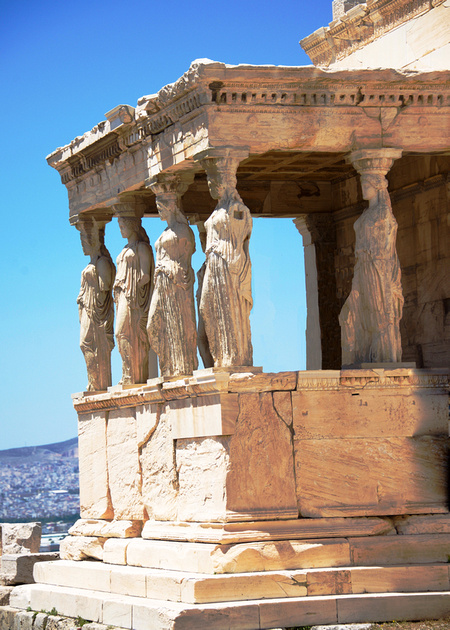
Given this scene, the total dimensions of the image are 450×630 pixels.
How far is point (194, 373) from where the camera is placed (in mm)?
12781

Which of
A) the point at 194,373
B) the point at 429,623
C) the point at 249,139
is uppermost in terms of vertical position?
the point at 249,139

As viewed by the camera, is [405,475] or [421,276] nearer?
[405,475]

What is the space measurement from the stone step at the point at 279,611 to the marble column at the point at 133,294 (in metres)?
3.01

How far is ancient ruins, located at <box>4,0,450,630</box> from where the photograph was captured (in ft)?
39.9

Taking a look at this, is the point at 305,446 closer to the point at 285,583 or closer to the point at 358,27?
the point at 285,583

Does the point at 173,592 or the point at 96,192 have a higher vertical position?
the point at 96,192

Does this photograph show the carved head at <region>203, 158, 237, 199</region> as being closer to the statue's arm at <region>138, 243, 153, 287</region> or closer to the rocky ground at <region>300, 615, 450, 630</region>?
the statue's arm at <region>138, 243, 153, 287</region>

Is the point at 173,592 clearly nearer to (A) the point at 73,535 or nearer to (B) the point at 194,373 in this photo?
(B) the point at 194,373

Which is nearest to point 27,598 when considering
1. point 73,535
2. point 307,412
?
point 73,535

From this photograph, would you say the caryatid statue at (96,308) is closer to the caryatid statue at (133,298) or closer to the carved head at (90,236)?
the carved head at (90,236)

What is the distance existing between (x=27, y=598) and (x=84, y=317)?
320 cm

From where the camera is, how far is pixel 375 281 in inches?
512

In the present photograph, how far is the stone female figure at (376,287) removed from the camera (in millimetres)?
12984

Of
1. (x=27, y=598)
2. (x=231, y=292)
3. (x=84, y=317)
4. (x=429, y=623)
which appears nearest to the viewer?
(x=429, y=623)
